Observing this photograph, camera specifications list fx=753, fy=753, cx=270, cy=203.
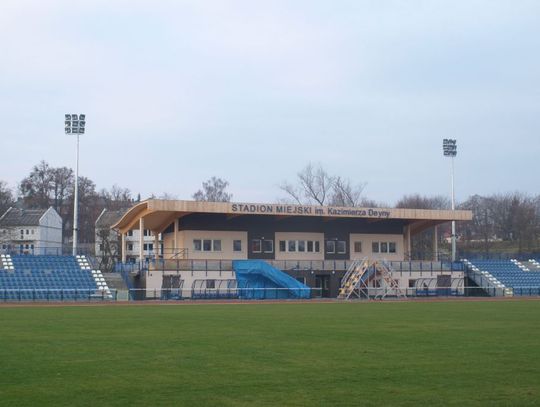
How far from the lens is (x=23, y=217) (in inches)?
4166

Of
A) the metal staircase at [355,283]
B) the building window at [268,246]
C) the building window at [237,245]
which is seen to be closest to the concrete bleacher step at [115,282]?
the building window at [237,245]

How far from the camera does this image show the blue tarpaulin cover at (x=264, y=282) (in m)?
52.5

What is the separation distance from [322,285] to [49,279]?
68.4 ft

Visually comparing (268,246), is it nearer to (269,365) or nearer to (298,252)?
(298,252)

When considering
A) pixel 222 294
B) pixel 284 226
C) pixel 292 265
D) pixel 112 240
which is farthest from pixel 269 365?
pixel 112 240

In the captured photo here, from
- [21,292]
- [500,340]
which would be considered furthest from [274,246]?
[500,340]

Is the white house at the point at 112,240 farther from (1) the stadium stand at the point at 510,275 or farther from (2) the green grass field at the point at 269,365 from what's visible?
(2) the green grass field at the point at 269,365

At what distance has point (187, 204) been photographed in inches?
2183

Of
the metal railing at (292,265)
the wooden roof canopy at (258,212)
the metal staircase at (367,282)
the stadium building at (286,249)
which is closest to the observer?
the metal staircase at (367,282)

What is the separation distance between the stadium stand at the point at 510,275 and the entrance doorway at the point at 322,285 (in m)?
12.8

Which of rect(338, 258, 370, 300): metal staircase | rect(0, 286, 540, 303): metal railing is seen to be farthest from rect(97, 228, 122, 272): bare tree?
rect(338, 258, 370, 300): metal staircase

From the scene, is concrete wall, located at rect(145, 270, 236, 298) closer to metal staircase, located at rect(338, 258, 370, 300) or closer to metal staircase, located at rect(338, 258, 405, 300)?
metal staircase, located at rect(338, 258, 370, 300)

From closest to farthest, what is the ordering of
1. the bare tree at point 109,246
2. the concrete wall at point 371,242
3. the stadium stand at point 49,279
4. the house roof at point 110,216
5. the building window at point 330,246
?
1. the stadium stand at point 49,279
2. the building window at point 330,246
3. the concrete wall at point 371,242
4. the bare tree at point 109,246
5. the house roof at point 110,216

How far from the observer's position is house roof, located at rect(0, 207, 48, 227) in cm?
10334
